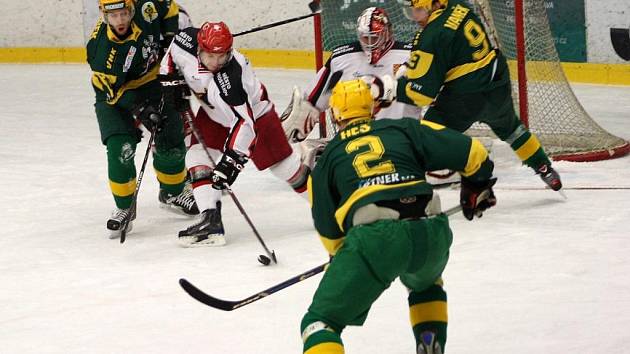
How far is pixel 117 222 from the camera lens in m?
5.66

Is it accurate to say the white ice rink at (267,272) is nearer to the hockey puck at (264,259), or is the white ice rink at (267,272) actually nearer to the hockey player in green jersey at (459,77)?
the hockey puck at (264,259)

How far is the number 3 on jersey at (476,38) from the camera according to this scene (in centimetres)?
554

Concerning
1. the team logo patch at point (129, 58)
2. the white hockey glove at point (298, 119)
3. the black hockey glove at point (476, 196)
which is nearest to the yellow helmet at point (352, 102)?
the black hockey glove at point (476, 196)

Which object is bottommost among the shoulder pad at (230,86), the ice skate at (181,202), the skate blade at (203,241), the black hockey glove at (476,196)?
the ice skate at (181,202)

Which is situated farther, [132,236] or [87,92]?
[87,92]

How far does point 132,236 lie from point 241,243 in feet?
1.88

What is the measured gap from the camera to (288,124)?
6301mm

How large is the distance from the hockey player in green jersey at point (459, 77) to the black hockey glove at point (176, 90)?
0.96 metres

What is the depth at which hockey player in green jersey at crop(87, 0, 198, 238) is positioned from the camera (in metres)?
5.65

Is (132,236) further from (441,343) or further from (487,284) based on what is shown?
(441,343)

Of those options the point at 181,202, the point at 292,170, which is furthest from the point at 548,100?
the point at 181,202

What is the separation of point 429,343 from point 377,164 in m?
0.53

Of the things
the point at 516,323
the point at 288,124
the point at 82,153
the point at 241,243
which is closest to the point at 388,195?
the point at 516,323

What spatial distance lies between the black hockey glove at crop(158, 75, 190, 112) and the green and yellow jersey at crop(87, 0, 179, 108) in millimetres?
231
